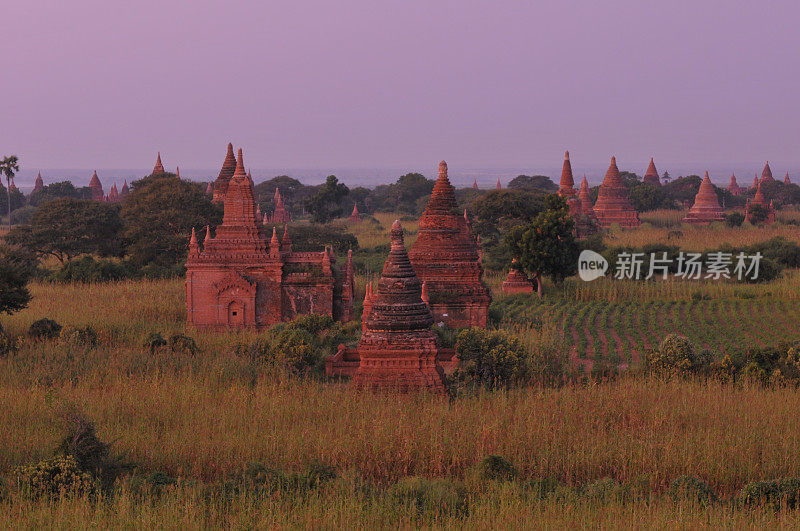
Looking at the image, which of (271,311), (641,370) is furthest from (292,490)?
(271,311)

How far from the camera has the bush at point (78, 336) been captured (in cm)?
2078

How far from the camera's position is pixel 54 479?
9.78 meters

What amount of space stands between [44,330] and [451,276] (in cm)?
1185

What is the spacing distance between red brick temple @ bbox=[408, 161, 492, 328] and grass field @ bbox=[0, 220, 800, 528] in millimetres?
5762

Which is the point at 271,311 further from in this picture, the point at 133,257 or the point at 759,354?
the point at 133,257

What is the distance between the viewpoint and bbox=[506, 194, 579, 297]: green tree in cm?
3762

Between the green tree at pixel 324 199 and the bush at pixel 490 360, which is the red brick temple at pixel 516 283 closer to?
the bush at pixel 490 360

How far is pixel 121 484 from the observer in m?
9.90

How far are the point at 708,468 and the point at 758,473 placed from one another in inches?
25.5

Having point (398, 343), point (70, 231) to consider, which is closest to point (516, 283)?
point (398, 343)

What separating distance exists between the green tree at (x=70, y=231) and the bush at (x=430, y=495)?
40.7m

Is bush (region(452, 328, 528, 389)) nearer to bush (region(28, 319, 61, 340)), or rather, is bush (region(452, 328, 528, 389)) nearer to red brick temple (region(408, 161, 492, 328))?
red brick temple (region(408, 161, 492, 328))

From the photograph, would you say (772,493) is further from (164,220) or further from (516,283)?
(164,220)

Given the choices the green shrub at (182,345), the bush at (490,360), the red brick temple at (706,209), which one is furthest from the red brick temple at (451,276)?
the red brick temple at (706,209)
